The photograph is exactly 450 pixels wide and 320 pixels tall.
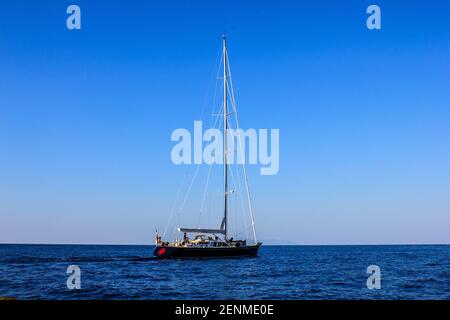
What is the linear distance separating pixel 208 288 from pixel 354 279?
17125mm

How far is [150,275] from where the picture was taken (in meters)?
47.1

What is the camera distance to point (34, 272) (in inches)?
1982

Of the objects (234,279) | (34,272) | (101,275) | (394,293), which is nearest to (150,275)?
(101,275)

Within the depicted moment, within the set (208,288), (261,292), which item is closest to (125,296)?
(208,288)
